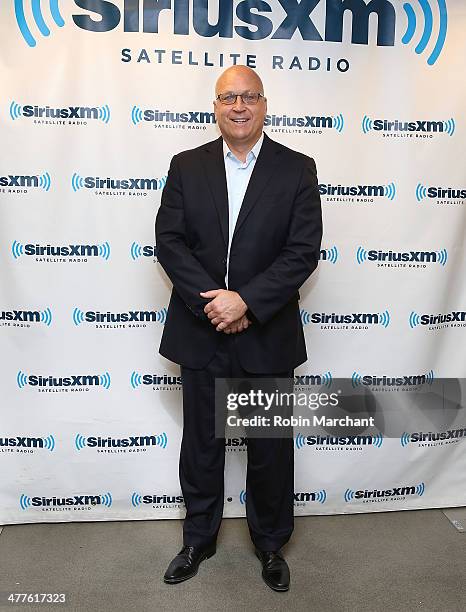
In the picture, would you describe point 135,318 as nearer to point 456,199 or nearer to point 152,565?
point 152,565

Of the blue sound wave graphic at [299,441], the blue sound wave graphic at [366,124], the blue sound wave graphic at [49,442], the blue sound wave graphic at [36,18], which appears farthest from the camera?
the blue sound wave graphic at [299,441]

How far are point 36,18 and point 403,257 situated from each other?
1838mm

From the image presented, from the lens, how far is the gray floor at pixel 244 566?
2.37m

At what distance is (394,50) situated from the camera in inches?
109

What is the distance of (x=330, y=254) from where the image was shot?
288 centimetres

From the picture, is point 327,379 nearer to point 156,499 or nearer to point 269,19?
point 156,499

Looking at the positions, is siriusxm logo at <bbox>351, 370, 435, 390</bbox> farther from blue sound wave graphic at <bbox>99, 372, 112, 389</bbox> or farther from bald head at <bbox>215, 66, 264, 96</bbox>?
bald head at <bbox>215, 66, 264, 96</bbox>

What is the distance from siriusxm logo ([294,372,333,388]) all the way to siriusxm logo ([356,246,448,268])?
0.55 m

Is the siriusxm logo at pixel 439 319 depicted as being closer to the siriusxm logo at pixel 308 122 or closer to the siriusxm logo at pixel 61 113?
the siriusxm logo at pixel 308 122

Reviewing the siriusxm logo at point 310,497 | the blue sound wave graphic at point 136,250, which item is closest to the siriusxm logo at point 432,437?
the siriusxm logo at point 310,497

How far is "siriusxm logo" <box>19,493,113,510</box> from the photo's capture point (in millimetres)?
2943

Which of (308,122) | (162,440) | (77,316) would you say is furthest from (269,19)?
(162,440)

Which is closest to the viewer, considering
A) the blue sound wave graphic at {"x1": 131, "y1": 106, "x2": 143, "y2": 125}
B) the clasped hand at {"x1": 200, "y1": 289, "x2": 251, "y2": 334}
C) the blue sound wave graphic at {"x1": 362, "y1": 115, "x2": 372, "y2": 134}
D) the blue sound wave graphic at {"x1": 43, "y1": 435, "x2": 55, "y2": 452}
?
the clasped hand at {"x1": 200, "y1": 289, "x2": 251, "y2": 334}

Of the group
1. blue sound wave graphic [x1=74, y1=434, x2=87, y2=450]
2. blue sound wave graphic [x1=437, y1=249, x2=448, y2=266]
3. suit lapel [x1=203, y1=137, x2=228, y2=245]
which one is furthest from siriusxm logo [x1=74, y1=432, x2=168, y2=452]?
blue sound wave graphic [x1=437, y1=249, x2=448, y2=266]
